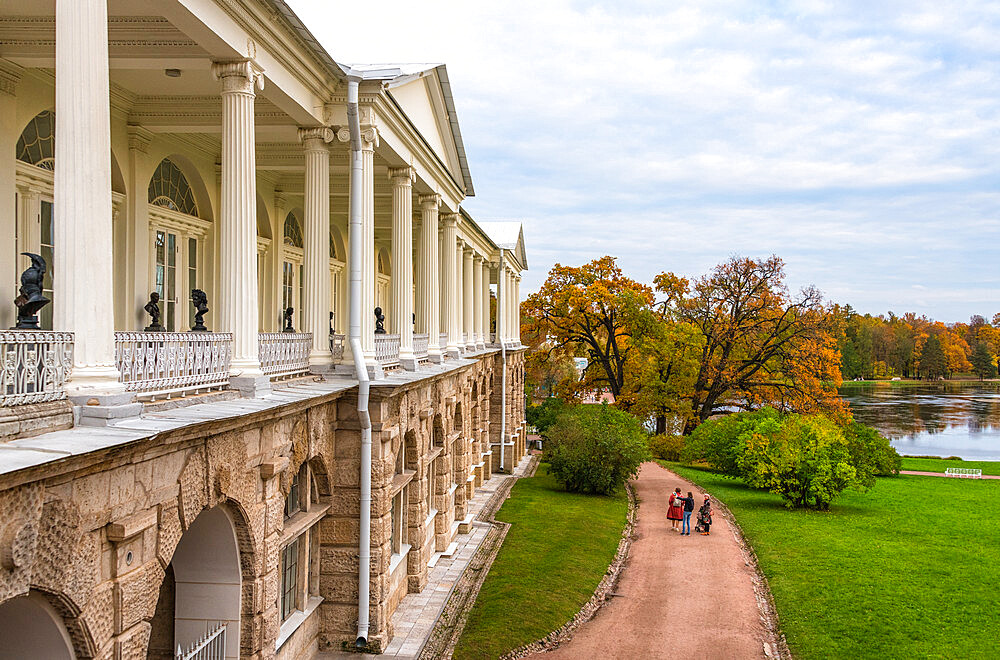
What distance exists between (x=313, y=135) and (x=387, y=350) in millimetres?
3786

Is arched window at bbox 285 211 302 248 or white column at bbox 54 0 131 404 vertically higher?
arched window at bbox 285 211 302 248

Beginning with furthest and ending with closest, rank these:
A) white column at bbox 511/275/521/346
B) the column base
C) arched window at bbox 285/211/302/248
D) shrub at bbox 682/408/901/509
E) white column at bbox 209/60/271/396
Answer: white column at bbox 511/275/521/346
shrub at bbox 682/408/901/509
arched window at bbox 285/211/302/248
white column at bbox 209/60/271/396
the column base

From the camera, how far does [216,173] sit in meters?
14.1

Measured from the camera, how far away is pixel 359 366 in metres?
10.8

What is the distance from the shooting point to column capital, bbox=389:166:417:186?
13.9 meters

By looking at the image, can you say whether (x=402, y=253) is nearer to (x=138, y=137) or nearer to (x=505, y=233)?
(x=138, y=137)

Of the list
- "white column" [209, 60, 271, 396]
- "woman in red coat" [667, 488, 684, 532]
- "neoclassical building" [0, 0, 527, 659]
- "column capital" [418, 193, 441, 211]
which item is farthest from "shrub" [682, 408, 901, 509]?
"white column" [209, 60, 271, 396]

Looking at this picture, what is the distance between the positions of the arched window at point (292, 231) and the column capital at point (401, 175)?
4.81 metres

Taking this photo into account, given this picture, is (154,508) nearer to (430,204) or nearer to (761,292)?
(430,204)

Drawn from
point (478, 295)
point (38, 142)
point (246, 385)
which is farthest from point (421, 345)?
point (478, 295)

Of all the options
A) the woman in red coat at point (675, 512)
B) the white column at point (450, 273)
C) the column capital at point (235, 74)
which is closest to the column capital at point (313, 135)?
the column capital at point (235, 74)

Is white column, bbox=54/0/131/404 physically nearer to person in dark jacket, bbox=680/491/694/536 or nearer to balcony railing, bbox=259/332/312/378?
balcony railing, bbox=259/332/312/378

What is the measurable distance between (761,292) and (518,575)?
26.5m

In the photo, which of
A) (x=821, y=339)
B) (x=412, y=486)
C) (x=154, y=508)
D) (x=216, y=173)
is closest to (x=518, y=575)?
(x=412, y=486)
